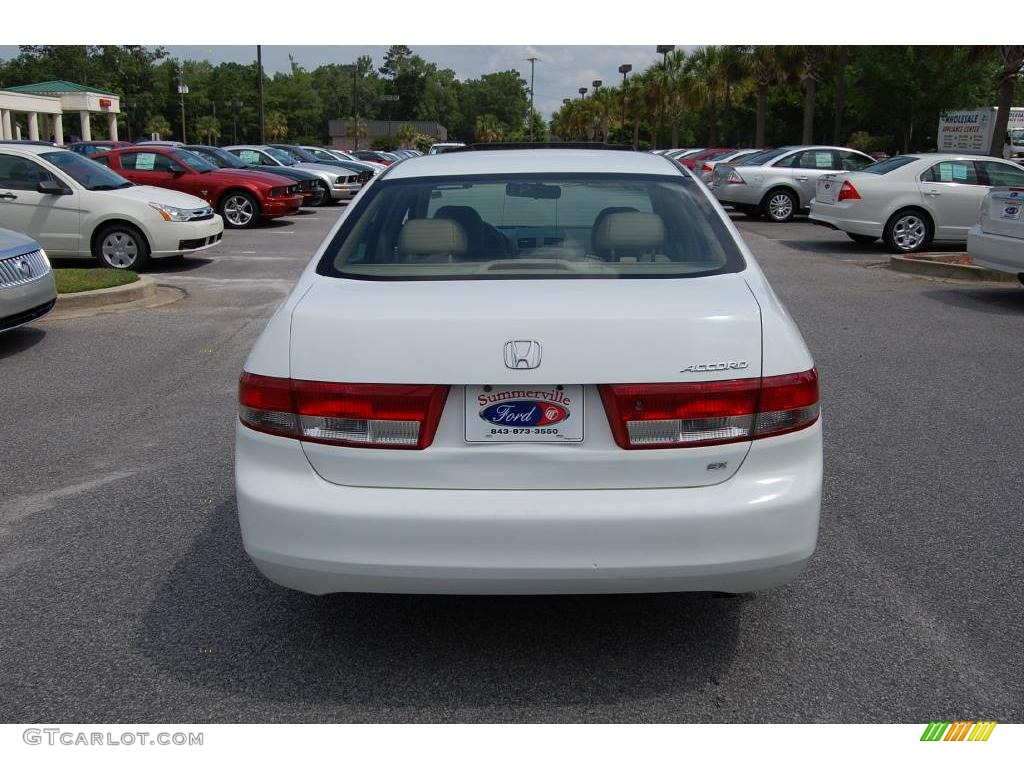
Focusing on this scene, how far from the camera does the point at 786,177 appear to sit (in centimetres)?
2194

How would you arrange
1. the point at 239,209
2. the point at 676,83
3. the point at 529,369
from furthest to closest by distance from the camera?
1. the point at 676,83
2. the point at 239,209
3. the point at 529,369

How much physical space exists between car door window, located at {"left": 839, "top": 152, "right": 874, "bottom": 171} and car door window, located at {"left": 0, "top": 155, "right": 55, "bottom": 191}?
52.2ft

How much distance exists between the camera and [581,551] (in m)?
2.92

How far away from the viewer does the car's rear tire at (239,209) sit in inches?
780

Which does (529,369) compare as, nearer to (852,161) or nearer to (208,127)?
(852,161)

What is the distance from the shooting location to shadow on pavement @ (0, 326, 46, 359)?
8.37 meters

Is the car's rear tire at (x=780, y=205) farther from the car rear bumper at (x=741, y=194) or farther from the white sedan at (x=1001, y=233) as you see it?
the white sedan at (x=1001, y=233)

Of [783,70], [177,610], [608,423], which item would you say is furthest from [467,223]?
[783,70]

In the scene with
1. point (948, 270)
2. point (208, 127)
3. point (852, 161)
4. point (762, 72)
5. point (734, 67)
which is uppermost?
point (734, 67)

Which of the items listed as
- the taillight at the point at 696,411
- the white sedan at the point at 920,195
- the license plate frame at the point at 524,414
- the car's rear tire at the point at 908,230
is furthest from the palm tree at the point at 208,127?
the taillight at the point at 696,411

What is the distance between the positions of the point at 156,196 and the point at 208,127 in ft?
392

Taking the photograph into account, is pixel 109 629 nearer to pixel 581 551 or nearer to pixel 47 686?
pixel 47 686

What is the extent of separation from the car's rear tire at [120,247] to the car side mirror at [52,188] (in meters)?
0.62

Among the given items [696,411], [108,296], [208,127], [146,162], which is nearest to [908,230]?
[108,296]
